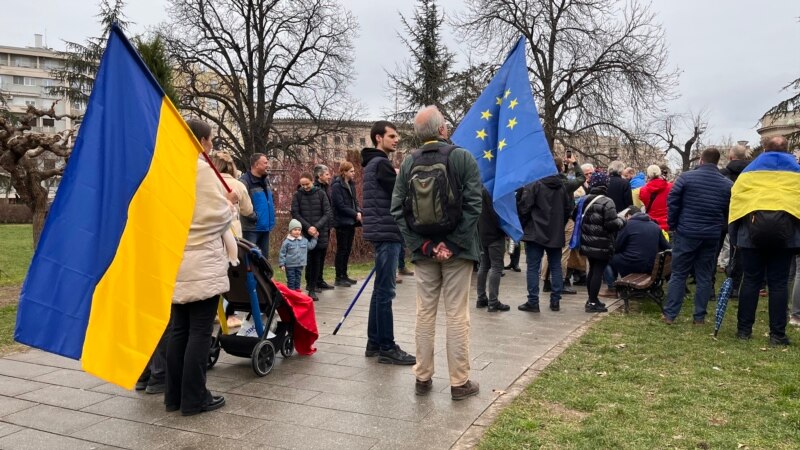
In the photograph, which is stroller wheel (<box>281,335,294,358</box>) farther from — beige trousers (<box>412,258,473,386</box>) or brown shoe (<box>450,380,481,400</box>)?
brown shoe (<box>450,380,481,400</box>)

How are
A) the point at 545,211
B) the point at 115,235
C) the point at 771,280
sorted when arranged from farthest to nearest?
the point at 545,211
the point at 771,280
the point at 115,235

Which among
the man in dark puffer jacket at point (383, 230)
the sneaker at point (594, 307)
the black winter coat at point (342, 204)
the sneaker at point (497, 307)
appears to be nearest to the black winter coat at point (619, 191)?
the sneaker at point (594, 307)

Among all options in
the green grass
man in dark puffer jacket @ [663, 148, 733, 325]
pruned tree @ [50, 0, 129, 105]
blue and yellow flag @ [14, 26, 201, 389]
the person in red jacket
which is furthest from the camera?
pruned tree @ [50, 0, 129, 105]

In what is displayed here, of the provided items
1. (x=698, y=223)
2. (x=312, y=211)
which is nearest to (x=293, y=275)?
(x=312, y=211)

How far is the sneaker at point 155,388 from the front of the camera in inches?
195

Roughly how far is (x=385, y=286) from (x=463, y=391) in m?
1.34

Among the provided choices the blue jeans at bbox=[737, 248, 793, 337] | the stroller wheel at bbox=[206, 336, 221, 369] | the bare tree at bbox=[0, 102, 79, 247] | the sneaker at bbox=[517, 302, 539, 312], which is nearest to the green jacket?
the stroller wheel at bbox=[206, 336, 221, 369]

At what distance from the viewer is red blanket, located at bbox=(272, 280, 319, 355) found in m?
5.75

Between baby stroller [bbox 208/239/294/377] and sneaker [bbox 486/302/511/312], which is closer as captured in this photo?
baby stroller [bbox 208/239/294/377]

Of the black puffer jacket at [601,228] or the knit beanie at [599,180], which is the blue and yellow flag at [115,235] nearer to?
the black puffer jacket at [601,228]

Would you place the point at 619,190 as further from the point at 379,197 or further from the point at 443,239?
the point at 443,239

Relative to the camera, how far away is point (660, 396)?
4.87 meters

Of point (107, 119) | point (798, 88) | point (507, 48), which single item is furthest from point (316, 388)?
point (507, 48)

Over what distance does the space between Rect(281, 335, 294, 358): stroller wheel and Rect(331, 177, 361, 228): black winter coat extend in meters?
4.76
